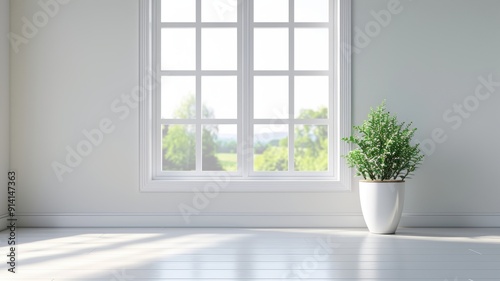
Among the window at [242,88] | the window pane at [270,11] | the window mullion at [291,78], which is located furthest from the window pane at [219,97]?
the window pane at [270,11]

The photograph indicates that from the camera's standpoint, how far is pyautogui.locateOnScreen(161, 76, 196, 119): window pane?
14.7 ft

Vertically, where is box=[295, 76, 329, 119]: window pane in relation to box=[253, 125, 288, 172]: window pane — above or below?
above

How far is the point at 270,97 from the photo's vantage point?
4480 millimetres

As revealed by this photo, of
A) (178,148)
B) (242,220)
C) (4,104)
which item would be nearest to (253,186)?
(242,220)

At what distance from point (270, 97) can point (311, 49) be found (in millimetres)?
501

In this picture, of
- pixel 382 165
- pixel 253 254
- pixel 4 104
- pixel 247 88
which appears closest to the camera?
Answer: pixel 253 254

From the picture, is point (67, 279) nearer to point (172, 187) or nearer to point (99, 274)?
point (99, 274)

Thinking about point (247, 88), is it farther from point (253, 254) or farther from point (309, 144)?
point (253, 254)

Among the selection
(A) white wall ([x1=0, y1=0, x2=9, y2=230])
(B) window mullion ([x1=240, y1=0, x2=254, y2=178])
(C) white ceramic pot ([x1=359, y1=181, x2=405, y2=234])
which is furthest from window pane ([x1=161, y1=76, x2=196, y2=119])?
(C) white ceramic pot ([x1=359, y1=181, x2=405, y2=234])

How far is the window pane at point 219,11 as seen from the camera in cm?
448

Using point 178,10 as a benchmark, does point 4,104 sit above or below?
below

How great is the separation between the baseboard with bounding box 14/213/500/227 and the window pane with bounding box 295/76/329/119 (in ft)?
2.66

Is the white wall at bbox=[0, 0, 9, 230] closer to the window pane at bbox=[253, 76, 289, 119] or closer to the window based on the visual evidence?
the window

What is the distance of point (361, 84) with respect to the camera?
434 cm
